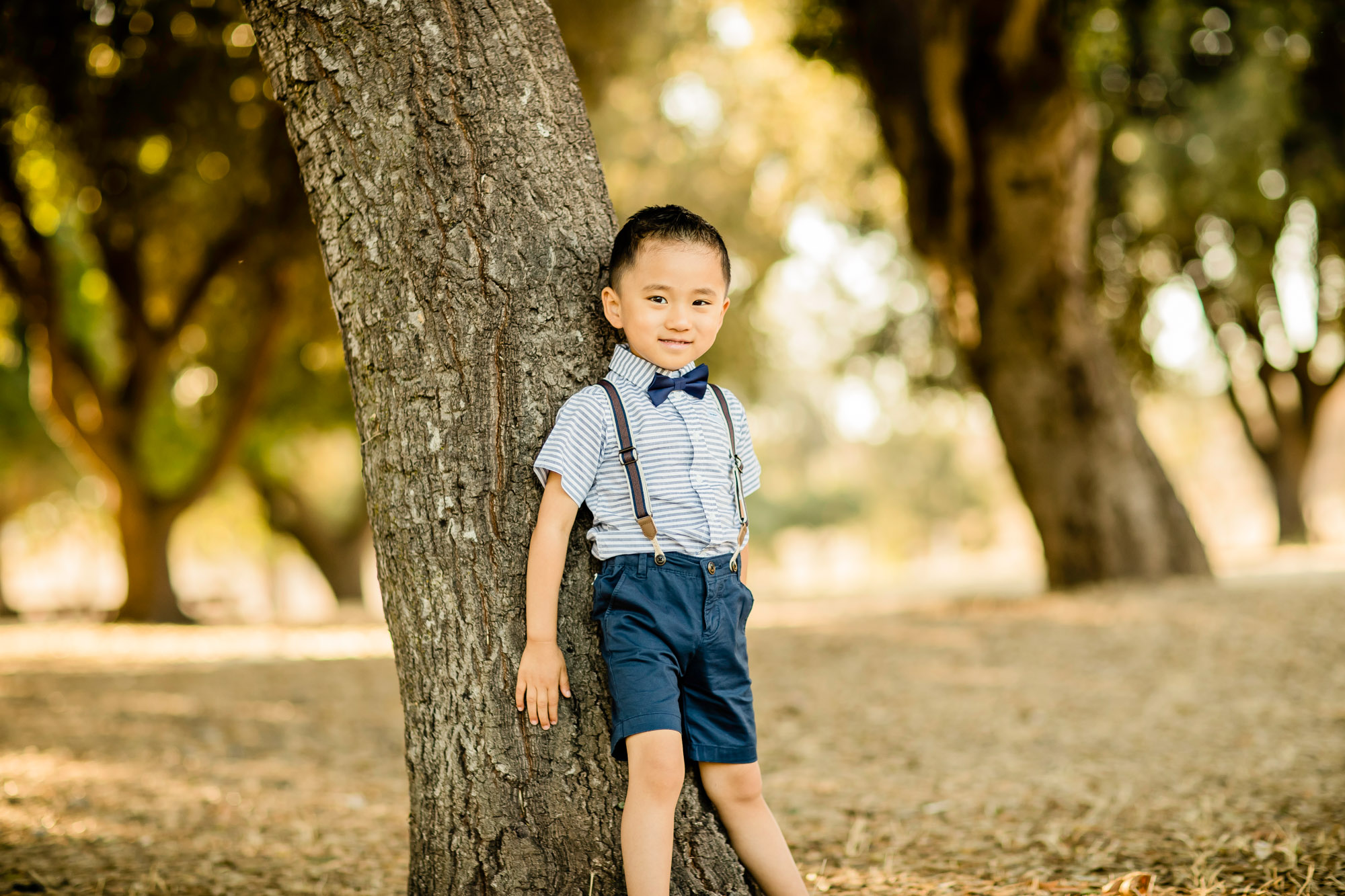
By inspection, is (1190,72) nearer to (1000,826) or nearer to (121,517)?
(1000,826)

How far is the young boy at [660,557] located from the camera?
2.16 meters

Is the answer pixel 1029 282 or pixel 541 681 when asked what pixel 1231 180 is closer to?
pixel 1029 282

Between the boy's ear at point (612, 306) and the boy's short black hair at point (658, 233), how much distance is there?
21 mm

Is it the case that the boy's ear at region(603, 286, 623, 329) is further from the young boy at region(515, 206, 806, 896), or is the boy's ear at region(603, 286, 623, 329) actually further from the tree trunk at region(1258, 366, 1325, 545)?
the tree trunk at region(1258, 366, 1325, 545)

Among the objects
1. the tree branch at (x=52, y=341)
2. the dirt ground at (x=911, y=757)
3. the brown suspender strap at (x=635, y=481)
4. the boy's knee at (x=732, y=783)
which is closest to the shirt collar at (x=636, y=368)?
the brown suspender strap at (x=635, y=481)

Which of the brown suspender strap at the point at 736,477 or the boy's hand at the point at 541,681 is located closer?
the boy's hand at the point at 541,681

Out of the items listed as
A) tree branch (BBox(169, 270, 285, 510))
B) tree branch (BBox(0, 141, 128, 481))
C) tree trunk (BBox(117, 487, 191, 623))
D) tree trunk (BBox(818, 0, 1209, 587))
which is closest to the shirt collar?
tree trunk (BBox(818, 0, 1209, 587))

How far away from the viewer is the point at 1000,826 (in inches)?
133

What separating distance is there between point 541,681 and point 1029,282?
275 inches

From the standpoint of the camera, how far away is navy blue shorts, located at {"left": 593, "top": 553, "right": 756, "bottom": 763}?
215 cm

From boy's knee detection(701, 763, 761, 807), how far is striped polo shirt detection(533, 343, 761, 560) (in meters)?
0.49

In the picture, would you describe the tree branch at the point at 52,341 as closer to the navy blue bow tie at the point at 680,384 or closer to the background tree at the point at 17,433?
the background tree at the point at 17,433

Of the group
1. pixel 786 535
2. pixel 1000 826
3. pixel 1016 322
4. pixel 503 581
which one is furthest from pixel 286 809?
pixel 786 535

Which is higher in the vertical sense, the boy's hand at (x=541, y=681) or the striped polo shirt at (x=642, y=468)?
the striped polo shirt at (x=642, y=468)
